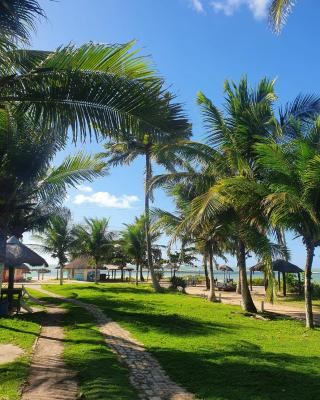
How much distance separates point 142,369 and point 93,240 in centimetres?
3408

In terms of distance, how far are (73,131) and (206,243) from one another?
1777cm

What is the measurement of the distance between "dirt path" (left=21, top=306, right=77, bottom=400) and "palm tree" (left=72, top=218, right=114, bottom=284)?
101ft

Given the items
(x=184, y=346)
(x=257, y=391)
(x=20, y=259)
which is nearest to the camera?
(x=257, y=391)

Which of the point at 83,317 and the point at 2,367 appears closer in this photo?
the point at 2,367

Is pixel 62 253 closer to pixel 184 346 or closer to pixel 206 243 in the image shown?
pixel 206 243

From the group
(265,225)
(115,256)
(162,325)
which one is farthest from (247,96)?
(115,256)

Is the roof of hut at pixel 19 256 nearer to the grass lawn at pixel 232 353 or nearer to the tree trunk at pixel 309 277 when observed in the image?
the grass lawn at pixel 232 353

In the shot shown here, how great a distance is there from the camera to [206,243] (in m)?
23.2

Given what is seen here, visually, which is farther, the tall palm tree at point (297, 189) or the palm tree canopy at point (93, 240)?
the palm tree canopy at point (93, 240)

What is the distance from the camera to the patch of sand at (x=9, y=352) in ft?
25.1

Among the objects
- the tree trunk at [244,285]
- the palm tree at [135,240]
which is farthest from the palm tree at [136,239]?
the tree trunk at [244,285]

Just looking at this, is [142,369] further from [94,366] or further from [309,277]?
[309,277]

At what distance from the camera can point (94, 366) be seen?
7.08 metres

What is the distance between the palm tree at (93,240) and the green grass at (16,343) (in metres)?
26.6
